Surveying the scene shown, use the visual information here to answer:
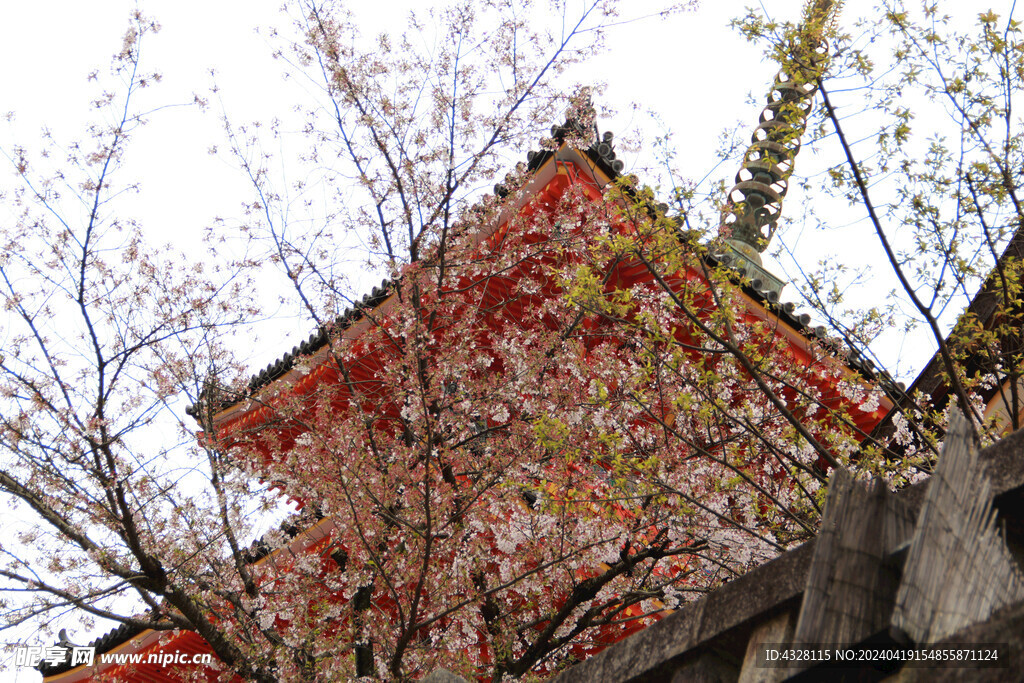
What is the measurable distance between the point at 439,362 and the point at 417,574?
1.94 m

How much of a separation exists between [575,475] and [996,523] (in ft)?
19.5

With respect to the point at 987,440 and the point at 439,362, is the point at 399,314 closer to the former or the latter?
the point at 439,362

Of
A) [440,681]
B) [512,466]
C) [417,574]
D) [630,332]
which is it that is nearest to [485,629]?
[417,574]

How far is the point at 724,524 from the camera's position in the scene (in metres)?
7.77

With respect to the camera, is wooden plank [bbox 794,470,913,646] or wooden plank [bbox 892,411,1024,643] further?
wooden plank [bbox 794,470,913,646]

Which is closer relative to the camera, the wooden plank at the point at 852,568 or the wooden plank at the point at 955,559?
the wooden plank at the point at 955,559

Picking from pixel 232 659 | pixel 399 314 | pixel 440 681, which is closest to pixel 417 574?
pixel 232 659

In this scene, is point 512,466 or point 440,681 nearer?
point 440,681

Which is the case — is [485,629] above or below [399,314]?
below

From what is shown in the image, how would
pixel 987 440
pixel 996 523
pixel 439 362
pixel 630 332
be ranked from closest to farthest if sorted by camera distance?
pixel 996 523
pixel 987 440
pixel 630 332
pixel 439 362

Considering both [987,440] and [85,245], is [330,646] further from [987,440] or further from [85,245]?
[987,440]

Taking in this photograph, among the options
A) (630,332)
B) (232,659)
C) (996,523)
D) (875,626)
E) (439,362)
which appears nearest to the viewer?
(875,626)

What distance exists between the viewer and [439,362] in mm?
8484

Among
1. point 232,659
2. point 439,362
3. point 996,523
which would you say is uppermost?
point 439,362
